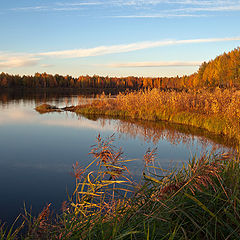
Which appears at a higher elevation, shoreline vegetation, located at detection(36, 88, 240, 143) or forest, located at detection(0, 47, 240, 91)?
forest, located at detection(0, 47, 240, 91)

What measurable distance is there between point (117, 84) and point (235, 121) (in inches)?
5345

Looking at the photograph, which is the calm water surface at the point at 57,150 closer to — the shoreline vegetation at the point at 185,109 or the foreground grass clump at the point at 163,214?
the shoreline vegetation at the point at 185,109

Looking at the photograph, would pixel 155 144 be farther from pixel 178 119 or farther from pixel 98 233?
pixel 98 233

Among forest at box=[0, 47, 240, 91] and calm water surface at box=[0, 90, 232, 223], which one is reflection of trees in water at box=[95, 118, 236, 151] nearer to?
calm water surface at box=[0, 90, 232, 223]

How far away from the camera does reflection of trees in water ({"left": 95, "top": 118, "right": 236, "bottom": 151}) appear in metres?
12.4

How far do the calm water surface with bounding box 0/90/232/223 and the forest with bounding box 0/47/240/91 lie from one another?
59.7m

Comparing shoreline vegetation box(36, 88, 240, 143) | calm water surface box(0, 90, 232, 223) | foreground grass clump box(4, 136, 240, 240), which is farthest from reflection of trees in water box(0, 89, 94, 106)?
foreground grass clump box(4, 136, 240, 240)

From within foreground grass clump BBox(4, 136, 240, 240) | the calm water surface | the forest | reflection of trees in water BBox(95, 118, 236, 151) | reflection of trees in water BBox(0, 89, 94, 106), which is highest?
the forest

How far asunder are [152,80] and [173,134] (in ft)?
502

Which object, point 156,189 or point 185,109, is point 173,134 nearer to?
point 185,109

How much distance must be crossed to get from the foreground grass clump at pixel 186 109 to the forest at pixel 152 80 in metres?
53.0

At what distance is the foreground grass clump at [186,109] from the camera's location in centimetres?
1367

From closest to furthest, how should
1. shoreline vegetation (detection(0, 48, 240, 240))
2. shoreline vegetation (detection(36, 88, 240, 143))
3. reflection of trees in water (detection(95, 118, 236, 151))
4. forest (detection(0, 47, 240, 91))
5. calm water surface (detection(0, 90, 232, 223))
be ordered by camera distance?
1. shoreline vegetation (detection(0, 48, 240, 240))
2. calm water surface (detection(0, 90, 232, 223))
3. reflection of trees in water (detection(95, 118, 236, 151))
4. shoreline vegetation (detection(36, 88, 240, 143))
5. forest (detection(0, 47, 240, 91))

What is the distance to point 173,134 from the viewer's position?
14492 millimetres
